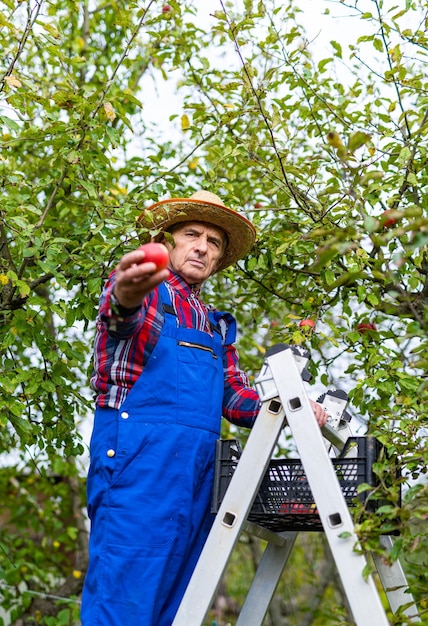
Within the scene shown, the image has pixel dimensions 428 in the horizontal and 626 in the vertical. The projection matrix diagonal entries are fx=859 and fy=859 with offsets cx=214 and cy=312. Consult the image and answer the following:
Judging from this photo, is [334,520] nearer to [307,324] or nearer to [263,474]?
[263,474]

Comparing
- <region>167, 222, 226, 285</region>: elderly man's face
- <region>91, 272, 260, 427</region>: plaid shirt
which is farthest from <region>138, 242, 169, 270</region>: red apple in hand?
<region>167, 222, 226, 285</region>: elderly man's face

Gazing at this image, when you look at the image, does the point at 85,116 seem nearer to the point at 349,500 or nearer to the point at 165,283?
the point at 165,283

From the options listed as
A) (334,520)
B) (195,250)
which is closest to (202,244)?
(195,250)

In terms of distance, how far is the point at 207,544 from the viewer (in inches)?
81.1

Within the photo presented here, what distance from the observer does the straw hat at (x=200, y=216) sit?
2.66m

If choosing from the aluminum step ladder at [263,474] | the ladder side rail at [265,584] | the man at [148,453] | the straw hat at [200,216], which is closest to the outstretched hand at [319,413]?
the man at [148,453]

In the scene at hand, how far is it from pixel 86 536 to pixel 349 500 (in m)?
3.33

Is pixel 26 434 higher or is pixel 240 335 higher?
pixel 240 335

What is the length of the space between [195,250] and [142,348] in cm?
49

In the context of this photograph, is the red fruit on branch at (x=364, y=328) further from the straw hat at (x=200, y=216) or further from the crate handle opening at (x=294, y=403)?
the crate handle opening at (x=294, y=403)

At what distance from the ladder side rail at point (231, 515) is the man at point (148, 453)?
0.13 meters

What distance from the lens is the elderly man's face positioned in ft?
8.55

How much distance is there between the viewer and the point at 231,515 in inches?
80.7

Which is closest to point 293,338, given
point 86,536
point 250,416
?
point 250,416
